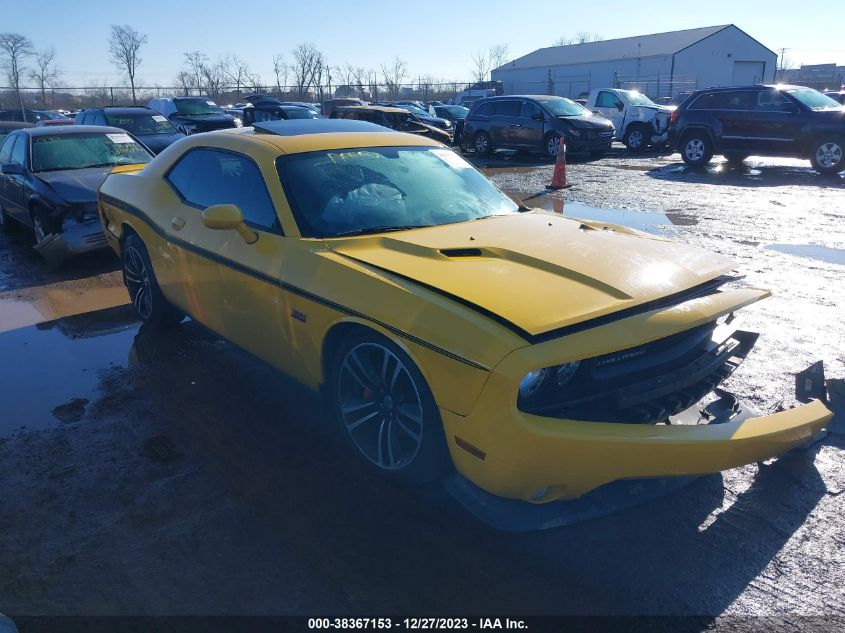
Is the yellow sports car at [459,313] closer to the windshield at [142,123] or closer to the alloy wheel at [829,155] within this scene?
the windshield at [142,123]

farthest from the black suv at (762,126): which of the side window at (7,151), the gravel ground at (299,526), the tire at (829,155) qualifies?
the side window at (7,151)

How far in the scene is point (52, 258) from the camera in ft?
23.1

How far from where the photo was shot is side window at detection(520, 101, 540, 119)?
16939 millimetres

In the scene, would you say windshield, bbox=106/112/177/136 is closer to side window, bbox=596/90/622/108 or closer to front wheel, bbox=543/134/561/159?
front wheel, bbox=543/134/561/159

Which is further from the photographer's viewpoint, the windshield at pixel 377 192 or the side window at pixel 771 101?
the side window at pixel 771 101

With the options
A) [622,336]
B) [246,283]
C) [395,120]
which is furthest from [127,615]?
[395,120]

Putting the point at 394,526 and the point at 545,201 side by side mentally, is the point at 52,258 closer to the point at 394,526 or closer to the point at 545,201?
the point at 394,526

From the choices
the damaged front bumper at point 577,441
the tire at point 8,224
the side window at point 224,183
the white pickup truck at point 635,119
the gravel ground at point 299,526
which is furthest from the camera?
the white pickup truck at point 635,119

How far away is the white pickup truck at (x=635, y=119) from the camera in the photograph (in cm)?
1902

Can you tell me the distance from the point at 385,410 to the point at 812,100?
14.4 meters

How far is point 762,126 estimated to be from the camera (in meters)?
13.9

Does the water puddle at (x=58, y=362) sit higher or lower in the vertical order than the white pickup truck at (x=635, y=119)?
lower

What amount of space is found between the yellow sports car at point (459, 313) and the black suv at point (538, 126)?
1311 centimetres

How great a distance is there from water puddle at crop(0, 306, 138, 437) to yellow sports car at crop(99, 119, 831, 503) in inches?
35.6
